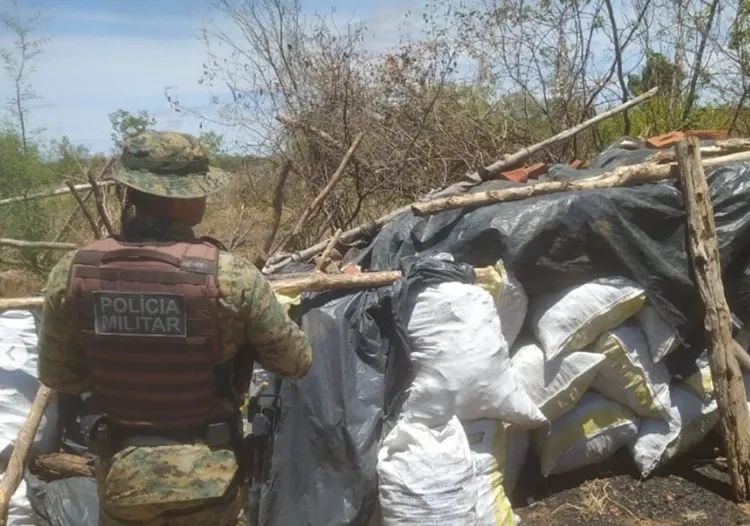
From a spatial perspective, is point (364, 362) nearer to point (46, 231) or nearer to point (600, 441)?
point (600, 441)

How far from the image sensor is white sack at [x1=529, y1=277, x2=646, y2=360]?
3711 millimetres

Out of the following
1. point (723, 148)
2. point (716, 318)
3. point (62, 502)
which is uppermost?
point (723, 148)

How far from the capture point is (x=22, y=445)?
3.33m

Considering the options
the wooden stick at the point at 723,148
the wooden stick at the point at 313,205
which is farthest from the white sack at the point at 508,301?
the wooden stick at the point at 723,148

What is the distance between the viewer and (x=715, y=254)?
3785 millimetres

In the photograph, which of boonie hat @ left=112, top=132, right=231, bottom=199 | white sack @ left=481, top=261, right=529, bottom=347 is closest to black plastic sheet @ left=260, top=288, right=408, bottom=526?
white sack @ left=481, top=261, right=529, bottom=347

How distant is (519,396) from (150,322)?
1.78 m

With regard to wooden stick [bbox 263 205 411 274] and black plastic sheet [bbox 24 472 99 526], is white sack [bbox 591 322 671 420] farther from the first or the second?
black plastic sheet [bbox 24 472 99 526]

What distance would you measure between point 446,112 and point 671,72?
2.66 m

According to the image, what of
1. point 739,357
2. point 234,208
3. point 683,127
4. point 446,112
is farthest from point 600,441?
point 234,208

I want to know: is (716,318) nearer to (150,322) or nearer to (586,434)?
(586,434)

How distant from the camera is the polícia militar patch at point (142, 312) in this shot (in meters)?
2.28

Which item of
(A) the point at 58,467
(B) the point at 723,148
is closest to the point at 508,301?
(B) the point at 723,148

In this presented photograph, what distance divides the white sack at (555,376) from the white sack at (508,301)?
0.14 m
